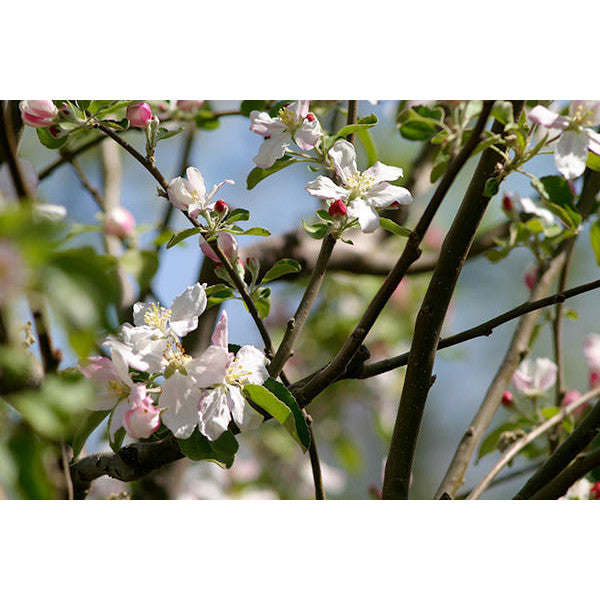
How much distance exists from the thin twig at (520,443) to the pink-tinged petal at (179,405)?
36 centimetres

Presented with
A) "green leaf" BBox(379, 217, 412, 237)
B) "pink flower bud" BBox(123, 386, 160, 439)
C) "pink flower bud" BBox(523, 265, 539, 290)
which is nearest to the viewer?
"pink flower bud" BBox(123, 386, 160, 439)

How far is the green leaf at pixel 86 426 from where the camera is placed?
64 cm

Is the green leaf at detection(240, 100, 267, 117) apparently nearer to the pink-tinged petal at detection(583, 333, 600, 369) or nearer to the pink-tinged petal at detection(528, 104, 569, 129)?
the pink-tinged petal at detection(528, 104, 569, 129)

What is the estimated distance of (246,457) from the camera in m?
1.60

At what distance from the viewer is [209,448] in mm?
613

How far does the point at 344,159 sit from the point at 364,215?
62 mm

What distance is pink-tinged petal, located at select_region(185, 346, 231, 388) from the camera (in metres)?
0.59

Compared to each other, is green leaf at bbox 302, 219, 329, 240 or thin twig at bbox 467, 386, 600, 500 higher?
green leaf at bbox 302, 219, 329, 240

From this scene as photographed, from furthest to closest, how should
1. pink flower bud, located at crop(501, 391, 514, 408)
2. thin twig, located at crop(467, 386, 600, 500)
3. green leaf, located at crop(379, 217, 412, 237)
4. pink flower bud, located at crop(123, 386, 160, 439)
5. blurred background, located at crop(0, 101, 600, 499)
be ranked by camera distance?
blurred background, located at crop(0, 101, 600, 499), pink flower bud, located at crop(501, 391, 514, 408), thin twig, located at crop(467, 386, 600, 500), green leaf, located at crop(379, 217, 412, 237), pink flower bud, located at crop(123, 386, 160, 439)

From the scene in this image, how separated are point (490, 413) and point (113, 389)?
50 cm

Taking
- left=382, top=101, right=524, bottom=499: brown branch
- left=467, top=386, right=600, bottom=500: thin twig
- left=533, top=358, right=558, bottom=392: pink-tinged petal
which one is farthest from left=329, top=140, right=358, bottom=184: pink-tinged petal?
left=533, top=358, right=558, bottom=392: pink-tinged petal

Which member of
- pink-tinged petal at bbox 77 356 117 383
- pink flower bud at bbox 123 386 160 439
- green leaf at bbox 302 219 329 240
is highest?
green leaf at bbox 302 219 329 240
